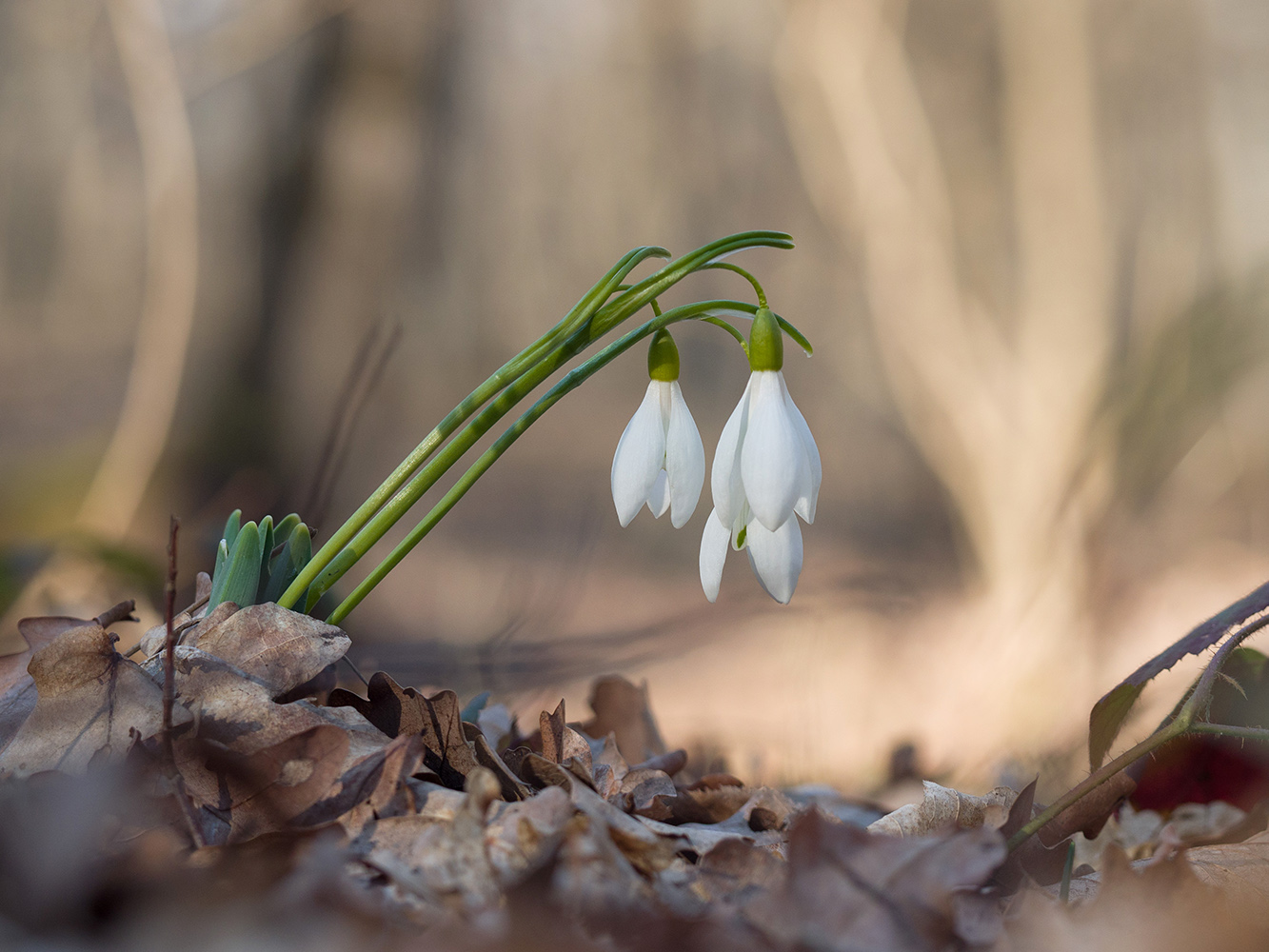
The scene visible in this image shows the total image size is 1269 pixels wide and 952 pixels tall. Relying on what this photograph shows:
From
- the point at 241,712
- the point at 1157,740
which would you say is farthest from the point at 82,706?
the point at 1157,740

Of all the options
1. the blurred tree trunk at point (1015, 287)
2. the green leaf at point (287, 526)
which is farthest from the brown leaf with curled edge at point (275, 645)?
the blurred tree trunk at point (1015, 287)

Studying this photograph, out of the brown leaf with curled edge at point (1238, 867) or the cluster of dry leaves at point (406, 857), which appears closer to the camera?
the cluster of dry leaves at point (406, 857)

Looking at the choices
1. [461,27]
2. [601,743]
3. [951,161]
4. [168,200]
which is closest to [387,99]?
[461,27]

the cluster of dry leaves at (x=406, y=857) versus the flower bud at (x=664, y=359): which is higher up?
the flower bud at (x=664, y=359)

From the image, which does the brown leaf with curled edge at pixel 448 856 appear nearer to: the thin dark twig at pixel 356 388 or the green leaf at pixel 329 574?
the green leaf at pixel 329 574

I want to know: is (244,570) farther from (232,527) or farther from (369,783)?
(369,783)

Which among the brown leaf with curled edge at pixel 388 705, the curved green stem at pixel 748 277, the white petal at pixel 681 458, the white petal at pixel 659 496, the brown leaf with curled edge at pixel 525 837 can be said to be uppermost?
the curved green stem at pixel 748 277

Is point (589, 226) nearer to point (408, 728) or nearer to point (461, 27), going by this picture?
point (461, 27)

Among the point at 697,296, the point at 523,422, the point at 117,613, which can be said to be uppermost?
the point at 697,296
